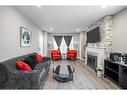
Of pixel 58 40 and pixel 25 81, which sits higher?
pixel 58 40

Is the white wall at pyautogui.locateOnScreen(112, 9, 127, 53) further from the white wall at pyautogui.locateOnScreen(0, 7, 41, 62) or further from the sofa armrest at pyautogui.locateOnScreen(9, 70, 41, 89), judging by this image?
the white wall at pyautogui.locateOnScreen(0, 7, 41, 62)

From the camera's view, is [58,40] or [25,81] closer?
[25,81]

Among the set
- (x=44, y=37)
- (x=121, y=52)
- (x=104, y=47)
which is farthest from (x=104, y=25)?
(x=44, y=37)

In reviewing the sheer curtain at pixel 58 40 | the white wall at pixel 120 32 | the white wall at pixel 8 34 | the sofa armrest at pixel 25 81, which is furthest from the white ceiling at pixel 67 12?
the sheer curtain at pixel 58 40

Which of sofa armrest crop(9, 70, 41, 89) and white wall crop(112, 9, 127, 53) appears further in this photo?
white wall crop(112, 9, 127, 53)

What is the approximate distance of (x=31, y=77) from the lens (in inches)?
103

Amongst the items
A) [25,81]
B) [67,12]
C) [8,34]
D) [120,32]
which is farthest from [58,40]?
[25,81]

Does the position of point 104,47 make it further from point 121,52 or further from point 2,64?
point 2,64

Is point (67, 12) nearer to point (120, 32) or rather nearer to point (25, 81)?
point (120, 32)

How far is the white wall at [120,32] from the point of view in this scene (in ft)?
12.7

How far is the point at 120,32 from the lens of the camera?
412cm

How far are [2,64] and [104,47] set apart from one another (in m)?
3.84

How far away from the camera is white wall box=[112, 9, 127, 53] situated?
386cm

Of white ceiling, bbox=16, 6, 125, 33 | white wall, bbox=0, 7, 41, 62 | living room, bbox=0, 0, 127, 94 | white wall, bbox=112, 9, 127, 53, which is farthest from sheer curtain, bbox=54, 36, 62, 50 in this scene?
white wall, bbox=0, 7, 41, 62
